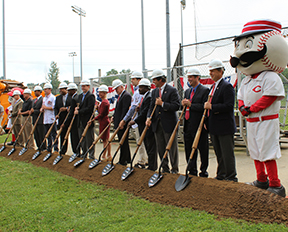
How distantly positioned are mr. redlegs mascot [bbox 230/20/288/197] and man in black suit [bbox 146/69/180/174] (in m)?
1.65

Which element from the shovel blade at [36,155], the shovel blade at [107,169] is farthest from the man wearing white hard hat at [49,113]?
the shovel blade at [107,169]

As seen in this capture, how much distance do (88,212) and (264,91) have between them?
9.65 ft

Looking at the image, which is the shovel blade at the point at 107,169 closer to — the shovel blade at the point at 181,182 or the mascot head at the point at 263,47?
the shovel blade at the point at 181,182

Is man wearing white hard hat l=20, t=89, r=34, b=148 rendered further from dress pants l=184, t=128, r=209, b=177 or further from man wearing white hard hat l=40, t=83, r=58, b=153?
dress pants l=184, t=128, r=209, b=177

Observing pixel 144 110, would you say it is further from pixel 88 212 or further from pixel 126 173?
pixel 88 212

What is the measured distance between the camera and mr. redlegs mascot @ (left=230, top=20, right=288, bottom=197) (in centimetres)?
352

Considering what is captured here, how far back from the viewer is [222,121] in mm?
4340

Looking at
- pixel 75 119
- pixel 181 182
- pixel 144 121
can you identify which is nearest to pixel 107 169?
pixel 144 121

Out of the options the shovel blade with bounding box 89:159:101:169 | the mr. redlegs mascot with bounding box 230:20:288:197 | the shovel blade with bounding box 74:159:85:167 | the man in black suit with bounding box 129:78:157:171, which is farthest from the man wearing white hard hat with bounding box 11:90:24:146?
the mr. redlegs mascot with bounding box 230:20:288:197

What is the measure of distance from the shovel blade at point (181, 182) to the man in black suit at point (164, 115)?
1.03m

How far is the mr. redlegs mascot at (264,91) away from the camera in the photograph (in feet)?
Result: 11.5

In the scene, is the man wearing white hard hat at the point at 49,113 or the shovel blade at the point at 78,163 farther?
the man wearing white hard hat at the point at 49,113

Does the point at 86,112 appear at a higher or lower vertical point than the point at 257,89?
lower

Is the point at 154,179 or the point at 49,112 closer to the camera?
the point at 154,179
